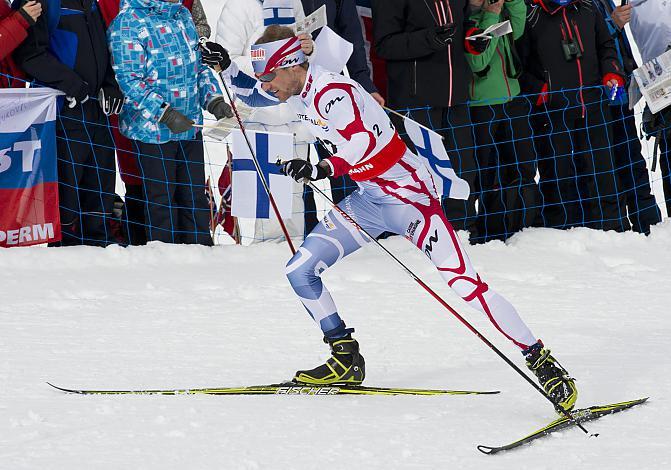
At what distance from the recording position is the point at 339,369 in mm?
4816

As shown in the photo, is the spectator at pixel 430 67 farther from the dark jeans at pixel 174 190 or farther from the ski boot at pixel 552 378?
Answer: the ski boot at pixel 552 378

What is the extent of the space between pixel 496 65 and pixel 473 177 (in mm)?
774

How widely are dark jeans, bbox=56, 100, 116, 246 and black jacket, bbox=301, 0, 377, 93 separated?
1.56 m

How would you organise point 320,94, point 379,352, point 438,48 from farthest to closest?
point 438,48, point 379,352, point 320,94

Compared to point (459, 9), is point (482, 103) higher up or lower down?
lower down

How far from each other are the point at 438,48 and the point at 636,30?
1.75 metres

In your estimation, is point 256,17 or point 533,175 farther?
point 533,175

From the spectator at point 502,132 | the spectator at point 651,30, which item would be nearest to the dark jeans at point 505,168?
the spectator at point 502,132

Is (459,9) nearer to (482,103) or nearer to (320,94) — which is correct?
(482,103)

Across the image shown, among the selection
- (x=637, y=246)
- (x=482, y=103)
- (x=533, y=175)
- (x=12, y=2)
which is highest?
(x=12, y=2)

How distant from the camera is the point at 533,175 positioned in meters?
7.41

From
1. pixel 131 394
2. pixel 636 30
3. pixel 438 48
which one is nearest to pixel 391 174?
pixel 131 394

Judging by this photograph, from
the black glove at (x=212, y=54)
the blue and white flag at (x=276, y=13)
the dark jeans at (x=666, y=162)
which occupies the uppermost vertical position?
the black glove at (x=212, y=54)

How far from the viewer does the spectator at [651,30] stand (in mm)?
7484
